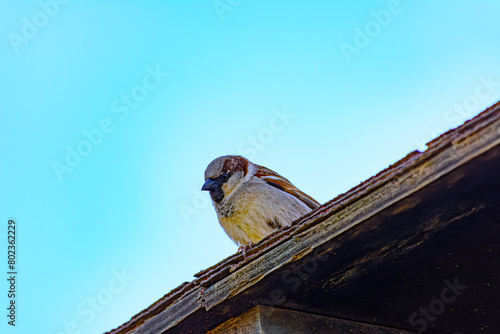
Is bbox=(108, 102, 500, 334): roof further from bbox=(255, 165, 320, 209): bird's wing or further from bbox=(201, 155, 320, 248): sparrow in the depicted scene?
bbox=(255, 165, 320, 209): bird's wing

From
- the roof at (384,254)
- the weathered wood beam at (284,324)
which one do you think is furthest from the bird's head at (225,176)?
the weathered wood beam at (284,324)

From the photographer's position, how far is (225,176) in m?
4.80

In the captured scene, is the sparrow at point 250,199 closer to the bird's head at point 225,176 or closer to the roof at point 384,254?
the bird's head at point 225,176

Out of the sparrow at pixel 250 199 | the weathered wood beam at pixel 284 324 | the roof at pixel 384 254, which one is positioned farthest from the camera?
the sparrow at pixel 250 199

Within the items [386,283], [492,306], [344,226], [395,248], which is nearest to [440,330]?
[492,306]

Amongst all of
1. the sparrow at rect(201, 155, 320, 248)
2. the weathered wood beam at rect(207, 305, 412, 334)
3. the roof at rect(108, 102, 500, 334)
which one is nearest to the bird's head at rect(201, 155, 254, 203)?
the sparrow at rect(201, 155, 320, 248)

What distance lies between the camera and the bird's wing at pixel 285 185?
4723 millimetres

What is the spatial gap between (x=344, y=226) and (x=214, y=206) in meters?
2.86

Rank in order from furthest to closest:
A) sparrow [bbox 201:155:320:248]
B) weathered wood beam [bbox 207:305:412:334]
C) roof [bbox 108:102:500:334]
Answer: sparrow [bbox 201:155:320:248] → weathered wood beam [bbox 207:305:412:334] → roof [bbox 108:102:500:334]

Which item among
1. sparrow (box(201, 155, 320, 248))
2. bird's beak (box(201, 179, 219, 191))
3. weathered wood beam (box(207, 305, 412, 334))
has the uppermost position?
bird's beak (box(201, 179, 219, 191))

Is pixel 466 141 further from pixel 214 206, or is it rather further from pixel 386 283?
pixel 214 206

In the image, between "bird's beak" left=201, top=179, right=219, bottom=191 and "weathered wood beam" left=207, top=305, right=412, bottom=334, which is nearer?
"weathered wood beam" left=207, top=305, right=412, bottom=334

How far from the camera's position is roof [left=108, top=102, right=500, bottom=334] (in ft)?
5.77

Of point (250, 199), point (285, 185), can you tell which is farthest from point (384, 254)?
point (285, 185)
